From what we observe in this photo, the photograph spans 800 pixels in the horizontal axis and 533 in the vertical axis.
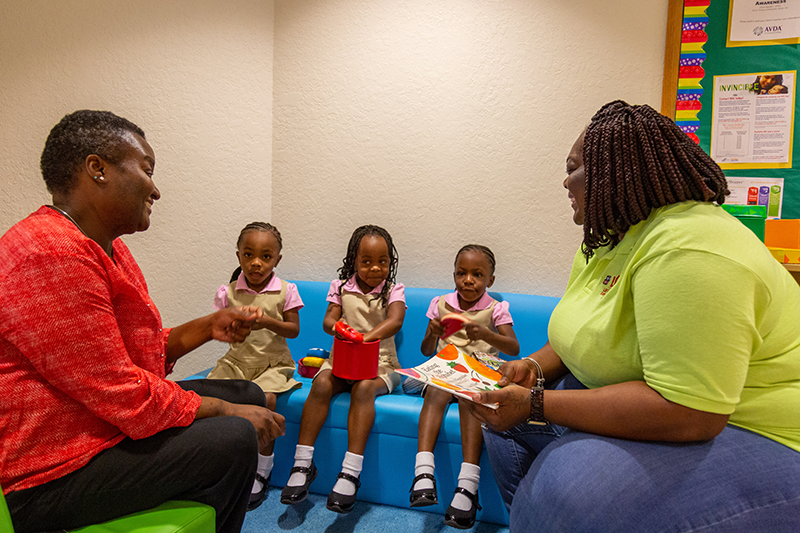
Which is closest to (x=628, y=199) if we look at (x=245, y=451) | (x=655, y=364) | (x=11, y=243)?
(x=655, y=364)

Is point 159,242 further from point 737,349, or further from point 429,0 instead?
point 737,349

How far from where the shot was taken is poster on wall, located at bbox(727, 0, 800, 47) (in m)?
2.50

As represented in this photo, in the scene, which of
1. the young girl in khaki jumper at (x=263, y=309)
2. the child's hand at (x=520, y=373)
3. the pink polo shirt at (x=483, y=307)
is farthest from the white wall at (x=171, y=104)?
the child's hand at (x=520, y=373)

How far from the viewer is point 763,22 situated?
2.54 metres

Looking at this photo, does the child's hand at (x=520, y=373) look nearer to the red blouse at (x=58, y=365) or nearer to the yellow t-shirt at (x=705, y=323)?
the yellow t-shirt at (x=705, y=323)

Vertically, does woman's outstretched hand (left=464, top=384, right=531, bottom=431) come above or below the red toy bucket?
above

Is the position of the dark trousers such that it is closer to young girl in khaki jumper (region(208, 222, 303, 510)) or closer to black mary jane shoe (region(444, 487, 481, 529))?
black mary jane shoe (region(444, 487, 481, 529))

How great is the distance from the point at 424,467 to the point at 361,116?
2218mm

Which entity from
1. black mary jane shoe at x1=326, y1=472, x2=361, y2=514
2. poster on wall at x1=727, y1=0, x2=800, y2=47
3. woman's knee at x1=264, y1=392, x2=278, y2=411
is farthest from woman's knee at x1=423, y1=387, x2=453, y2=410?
poster on wall at x1=727, y1=0, x2=800, y2=47

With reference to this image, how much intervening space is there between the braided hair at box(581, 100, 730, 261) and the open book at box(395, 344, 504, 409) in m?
0.52

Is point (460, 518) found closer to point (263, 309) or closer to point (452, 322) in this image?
point (452, 322)

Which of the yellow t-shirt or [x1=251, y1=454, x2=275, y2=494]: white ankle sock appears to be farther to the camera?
[x1=251, y1=454, x2=275, y2=494]: white ankle sock

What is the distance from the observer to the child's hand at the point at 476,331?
7.53 ft

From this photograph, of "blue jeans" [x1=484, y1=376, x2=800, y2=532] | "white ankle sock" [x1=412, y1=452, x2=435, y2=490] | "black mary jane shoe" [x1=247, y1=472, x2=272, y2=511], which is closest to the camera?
"blue jeans" [x1=484, y1=376, x2=800, y2=532]
